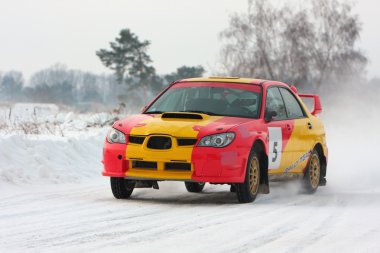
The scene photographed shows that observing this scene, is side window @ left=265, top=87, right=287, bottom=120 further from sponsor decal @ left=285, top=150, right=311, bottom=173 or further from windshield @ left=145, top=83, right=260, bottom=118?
sponsor decal @ left=285, top=150, right=311, bottom=173

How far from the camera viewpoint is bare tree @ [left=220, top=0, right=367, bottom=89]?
6431 centimetres

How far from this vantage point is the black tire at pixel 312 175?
12.1m

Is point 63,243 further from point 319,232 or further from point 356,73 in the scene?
point 356,73

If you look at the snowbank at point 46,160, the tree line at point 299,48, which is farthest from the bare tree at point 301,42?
the snowbank at point 46,160

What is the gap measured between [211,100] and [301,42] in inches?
2175

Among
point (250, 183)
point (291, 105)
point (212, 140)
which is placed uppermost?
point (291, 105)

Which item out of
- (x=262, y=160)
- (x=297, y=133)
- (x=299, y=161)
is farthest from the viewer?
(x=299, y=161)

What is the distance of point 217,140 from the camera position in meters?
9.55

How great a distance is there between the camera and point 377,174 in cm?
1545

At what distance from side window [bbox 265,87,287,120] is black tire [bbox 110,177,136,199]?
6.75 feet

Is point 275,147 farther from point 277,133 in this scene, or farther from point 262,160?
point 262,160

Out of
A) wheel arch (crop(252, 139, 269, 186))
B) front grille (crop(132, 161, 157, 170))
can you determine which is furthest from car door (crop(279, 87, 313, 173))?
front grille (crop(132, 161, 157, 170))

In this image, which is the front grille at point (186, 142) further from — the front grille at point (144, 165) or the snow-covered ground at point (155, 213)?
the snow-covered ground at point (155, 213)

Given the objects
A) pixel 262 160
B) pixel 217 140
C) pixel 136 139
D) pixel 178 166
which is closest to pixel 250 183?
pixel 262 160
